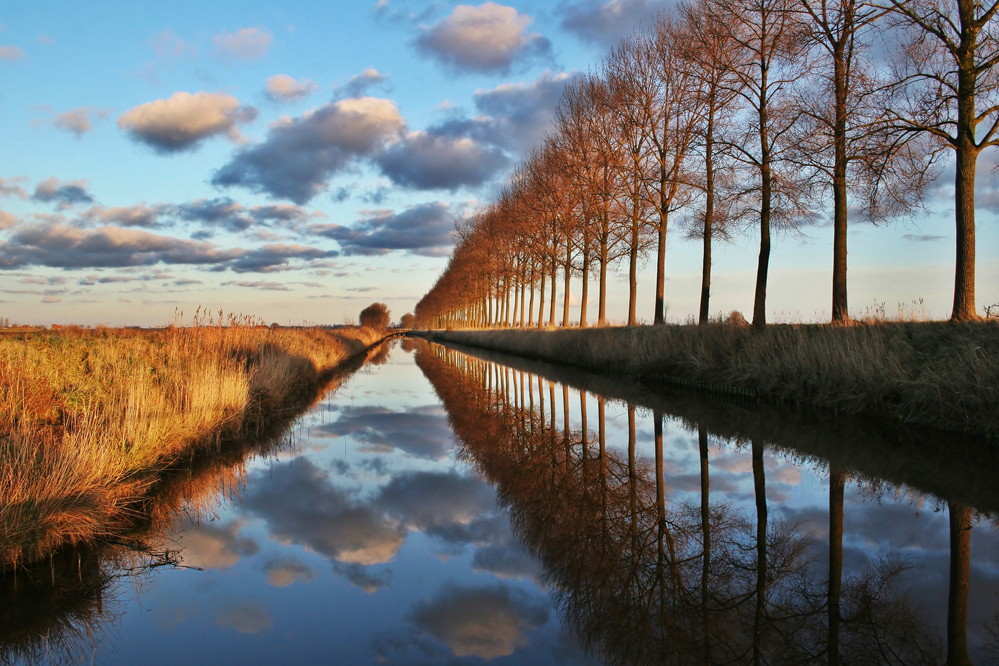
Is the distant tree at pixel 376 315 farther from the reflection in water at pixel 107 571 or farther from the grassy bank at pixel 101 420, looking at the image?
the reflection in water at pixel 107 571

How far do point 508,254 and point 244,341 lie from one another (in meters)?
24.6

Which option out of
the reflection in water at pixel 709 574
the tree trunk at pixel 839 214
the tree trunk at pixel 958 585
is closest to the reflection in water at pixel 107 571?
the reflection in water at pixel 709 574

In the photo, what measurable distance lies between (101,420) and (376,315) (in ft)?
345

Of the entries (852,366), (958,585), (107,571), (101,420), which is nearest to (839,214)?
(852,366)

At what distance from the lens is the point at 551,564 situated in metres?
4.27

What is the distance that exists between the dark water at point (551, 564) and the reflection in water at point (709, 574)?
0.06ft

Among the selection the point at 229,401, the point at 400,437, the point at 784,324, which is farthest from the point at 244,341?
the point at 784,324

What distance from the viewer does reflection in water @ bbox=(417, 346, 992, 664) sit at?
3.14 m

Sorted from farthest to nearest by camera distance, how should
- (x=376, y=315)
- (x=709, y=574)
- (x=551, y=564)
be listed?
1. (x=376, y=315)
2. (x=551, y=564)
3. (x=709, y=574)

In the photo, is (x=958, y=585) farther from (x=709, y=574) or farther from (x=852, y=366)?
(x=852, y=366)

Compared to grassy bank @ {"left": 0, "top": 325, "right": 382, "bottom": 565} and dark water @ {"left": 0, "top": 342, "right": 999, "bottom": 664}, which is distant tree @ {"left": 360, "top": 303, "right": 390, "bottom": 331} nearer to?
grassy bank @ {"left": 0, "top": 325, "right": 382, "bottom": 565}

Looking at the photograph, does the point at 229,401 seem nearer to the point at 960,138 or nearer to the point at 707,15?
the point at 960,138

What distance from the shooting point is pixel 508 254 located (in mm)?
39156

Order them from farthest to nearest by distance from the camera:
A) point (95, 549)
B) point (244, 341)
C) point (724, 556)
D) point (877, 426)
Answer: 1. point (244, 341)
2. point (877, 426)
3. point (95, 549)
4. point (724, 556)
